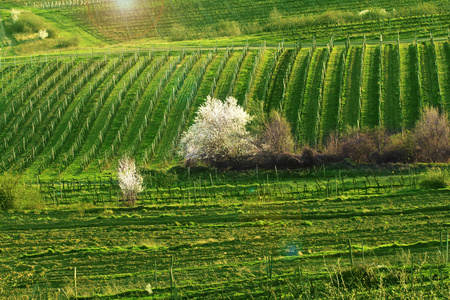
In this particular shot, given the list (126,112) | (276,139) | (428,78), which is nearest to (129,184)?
(276,139)

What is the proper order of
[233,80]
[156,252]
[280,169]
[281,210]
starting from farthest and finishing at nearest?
[233,80], [280,169], [281,210], [156,252]

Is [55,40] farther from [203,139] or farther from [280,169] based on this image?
[280,169]

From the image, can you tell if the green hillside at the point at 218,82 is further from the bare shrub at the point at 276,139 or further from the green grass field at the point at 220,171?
the bare shrub at the point at 276,139

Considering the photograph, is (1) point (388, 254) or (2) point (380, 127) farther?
(2) point (380, 127)

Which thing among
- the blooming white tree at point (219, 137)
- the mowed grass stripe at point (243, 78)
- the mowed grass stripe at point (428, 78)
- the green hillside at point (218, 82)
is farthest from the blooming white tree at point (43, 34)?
the mowed grass stripe at point (428, 78)

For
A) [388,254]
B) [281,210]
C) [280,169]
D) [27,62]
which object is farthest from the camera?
[27,62]

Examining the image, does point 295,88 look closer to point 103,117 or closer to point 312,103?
point 312,103

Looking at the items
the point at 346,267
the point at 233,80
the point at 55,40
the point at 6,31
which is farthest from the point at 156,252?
the point at 6,31
